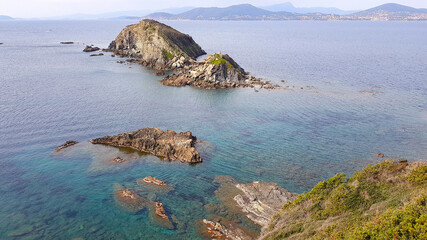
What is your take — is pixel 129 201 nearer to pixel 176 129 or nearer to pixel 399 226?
pixel 176 129

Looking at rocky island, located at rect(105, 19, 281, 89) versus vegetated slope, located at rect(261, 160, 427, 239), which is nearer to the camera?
vegetated slope, located at rect(261, 160, 427, 239)

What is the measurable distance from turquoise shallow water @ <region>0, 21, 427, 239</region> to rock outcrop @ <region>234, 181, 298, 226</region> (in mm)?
2904

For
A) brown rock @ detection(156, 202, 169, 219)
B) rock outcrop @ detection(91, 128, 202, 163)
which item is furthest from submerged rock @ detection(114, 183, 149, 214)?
rock outcrop @ detection(91, 128, 202, 163)

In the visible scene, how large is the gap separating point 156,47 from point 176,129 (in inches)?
3368

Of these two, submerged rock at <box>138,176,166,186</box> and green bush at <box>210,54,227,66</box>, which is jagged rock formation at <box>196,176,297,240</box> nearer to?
submerged rock at <box>138,176,166,186</box>

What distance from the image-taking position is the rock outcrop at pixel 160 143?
49.5 m

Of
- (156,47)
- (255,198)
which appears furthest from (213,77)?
(255,198)

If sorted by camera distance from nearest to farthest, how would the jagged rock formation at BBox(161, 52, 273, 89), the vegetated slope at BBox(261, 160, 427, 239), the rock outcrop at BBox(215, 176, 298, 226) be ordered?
the vegetated slope at BBox(261, 160, 427, 239) < the rock outcrop at BBox(215, 176, 298, 226) < the jagged rock formation at BBox(161, 52, 273, 89)

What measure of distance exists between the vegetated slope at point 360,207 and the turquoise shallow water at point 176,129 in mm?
10109

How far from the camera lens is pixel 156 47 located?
5374 inches

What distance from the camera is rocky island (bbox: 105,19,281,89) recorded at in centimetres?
10206

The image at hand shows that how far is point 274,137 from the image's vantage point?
187 feet

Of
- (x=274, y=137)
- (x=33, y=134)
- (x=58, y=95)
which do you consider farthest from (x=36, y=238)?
(x=58, y=95)

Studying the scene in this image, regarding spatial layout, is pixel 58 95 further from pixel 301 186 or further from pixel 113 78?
pixel 301 186
